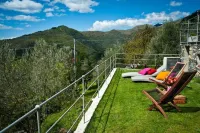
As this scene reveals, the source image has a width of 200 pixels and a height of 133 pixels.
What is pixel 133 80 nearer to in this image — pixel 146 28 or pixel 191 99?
pixel 191 99

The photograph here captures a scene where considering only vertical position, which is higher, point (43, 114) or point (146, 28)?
point (146, 28)

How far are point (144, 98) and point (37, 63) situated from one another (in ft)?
43.9

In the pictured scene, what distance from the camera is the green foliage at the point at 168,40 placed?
30.0 m

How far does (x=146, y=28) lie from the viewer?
43.4 m

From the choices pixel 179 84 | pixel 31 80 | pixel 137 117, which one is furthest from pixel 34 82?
pixel 179 84

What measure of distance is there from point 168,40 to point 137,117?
2683 cm

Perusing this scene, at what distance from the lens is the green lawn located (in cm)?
500

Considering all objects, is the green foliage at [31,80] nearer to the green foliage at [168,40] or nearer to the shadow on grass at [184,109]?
the shadow on grass at [184,109]

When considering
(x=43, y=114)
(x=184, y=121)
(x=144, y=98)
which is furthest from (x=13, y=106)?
(x=184, y=121)

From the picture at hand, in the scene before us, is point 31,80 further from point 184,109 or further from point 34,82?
point 184,109

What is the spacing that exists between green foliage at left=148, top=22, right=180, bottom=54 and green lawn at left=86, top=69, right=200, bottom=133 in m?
23.1

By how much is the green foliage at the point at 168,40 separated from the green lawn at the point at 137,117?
75.6 feet

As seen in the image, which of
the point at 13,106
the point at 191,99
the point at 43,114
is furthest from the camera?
the point at 43,114

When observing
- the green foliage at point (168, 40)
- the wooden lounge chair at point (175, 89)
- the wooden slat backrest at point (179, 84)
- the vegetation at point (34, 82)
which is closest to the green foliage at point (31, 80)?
the vegetation at point (34, 82)
